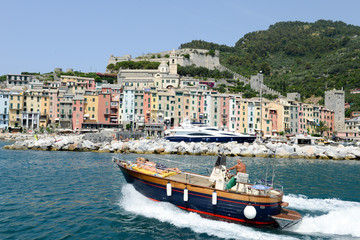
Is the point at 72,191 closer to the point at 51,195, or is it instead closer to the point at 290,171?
the point at 51,195

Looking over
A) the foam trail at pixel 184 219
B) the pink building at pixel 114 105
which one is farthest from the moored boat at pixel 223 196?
the pink building at pixel 114 105

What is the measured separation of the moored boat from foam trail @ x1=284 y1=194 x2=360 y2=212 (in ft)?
10.0

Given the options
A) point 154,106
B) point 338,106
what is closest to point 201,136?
point 154,106

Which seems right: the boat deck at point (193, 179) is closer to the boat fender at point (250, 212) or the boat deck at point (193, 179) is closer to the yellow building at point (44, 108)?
the boat fender at point (250, 212)

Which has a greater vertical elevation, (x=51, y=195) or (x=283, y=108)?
(x=283, y=108)

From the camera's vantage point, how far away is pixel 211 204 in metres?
11.9

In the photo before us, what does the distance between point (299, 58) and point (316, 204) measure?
146132mm

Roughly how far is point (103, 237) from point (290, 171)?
2094cm

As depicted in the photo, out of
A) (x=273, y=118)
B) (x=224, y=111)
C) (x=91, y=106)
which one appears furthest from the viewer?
(x=91, y=106)

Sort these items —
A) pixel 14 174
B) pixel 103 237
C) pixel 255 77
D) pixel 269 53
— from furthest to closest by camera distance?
pixel 269 53 < pixel 255 77 < pixel 14 174 < pixel 103 237

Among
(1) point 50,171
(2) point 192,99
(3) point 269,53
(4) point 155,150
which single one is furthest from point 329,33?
(1) point 50,171

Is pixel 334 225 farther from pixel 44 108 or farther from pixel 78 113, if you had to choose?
pixel 44 108

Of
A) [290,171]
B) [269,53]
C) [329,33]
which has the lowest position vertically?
[290,171]

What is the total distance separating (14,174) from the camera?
21625 millimetres
